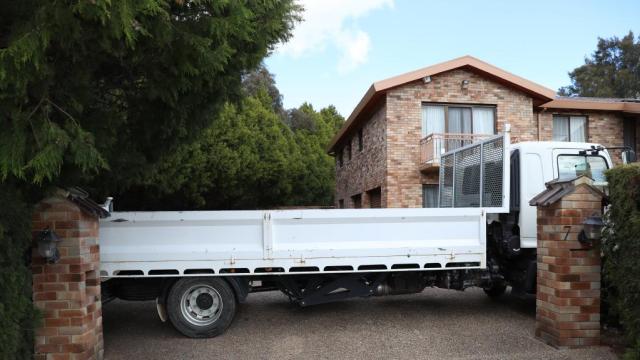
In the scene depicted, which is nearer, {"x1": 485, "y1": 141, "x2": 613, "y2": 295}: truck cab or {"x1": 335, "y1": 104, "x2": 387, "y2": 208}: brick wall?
{"x1": 485, "y1": 141, "x2": 613, "y2": 295}: truck cab

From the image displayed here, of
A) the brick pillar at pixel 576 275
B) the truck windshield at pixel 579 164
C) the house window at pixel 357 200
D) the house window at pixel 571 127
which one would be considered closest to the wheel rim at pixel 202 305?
the brick pillar at pixel 576 275

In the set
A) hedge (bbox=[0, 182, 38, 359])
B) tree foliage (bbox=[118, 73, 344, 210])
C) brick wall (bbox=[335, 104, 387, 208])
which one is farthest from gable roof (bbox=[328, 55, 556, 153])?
hedge (bbox=[0, 182, 38, 359])

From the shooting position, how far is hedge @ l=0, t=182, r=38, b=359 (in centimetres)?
374

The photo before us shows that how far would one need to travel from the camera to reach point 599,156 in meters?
6.74

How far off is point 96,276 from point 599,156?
6410 mm

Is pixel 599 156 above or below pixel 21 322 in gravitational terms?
above

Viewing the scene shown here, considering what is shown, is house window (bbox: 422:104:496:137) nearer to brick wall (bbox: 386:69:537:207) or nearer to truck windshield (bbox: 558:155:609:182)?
brick wall (bbox: 386:69:537:207)

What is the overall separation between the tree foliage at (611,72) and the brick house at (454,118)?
26.0 m

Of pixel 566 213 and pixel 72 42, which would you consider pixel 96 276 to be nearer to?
pixel 72 42

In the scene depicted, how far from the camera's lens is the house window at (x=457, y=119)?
14898 millimetres

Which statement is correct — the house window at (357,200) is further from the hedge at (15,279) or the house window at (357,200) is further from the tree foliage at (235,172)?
the hedge at (15,279)

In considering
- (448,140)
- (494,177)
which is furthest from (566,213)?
(448,140)

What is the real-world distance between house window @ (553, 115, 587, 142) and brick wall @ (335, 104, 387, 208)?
5793 mm

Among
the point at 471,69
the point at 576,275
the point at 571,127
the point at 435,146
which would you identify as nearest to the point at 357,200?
the point at 435,146
